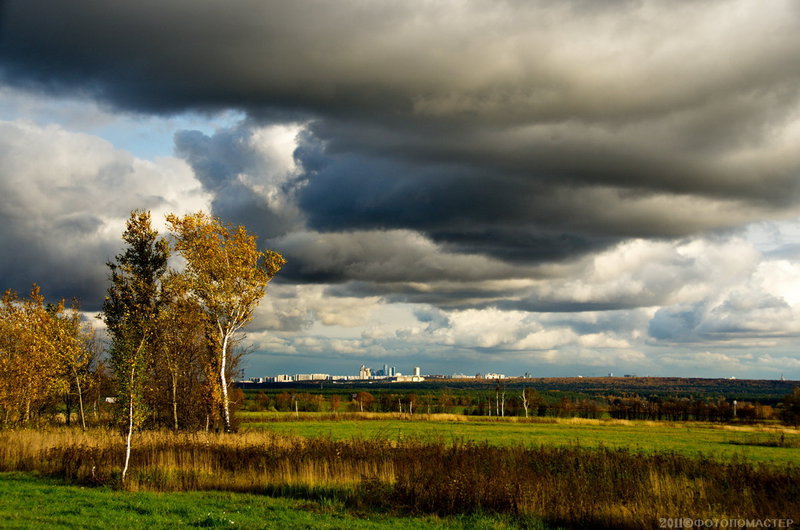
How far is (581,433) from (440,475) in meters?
50.7

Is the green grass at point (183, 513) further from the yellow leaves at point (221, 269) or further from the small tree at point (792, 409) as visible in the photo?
the small tree at point (792, 409)

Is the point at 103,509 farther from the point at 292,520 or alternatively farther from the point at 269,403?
the point at 269,403

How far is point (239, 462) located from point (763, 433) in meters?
73.7

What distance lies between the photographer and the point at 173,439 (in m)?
27.8

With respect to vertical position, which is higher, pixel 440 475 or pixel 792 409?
pixel 440 475

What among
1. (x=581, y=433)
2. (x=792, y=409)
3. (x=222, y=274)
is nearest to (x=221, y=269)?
(x=222, y=274)

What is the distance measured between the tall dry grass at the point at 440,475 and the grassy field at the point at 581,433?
14.6 m

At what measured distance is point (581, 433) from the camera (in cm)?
6500

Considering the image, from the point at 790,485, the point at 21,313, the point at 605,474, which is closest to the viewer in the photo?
the point at 790,485

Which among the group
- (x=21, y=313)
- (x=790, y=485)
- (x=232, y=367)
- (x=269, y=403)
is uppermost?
(x=21, y=313)

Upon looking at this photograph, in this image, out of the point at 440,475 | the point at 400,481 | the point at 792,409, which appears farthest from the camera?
the point at 792,409

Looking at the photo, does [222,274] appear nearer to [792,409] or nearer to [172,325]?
[172,325]

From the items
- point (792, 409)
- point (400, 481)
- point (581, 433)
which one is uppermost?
point (400, 481)

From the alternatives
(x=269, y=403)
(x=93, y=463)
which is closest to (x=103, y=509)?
(x=93, y=463)
